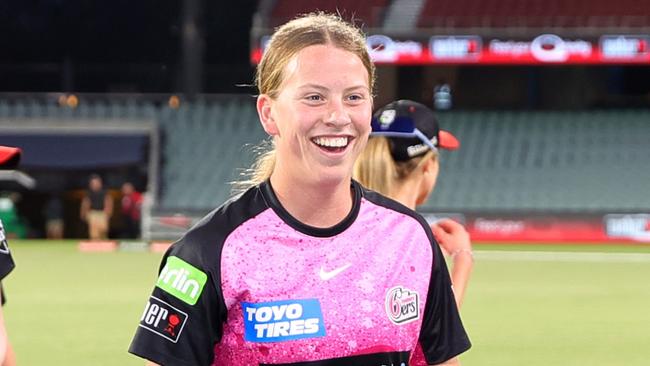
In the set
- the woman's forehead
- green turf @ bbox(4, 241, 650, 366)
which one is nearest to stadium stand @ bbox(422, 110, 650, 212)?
green turf @ bbox(4, 241, 650, 366)

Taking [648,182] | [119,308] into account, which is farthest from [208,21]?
[119,308]

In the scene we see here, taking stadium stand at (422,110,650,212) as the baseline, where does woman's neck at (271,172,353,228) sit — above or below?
below

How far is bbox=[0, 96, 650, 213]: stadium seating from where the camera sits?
32.4m

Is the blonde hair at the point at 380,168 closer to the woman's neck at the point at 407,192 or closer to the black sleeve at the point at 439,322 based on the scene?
the woman's neck at the point at 407,192

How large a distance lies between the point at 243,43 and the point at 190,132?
6.09 metres

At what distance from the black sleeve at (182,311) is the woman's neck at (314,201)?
269 mm

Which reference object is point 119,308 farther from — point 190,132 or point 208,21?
point 208,21

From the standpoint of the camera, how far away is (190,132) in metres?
34.8

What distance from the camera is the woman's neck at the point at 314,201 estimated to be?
3.24 meters

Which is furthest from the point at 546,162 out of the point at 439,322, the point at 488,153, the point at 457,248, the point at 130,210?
the point at 439,322

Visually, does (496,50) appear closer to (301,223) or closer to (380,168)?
(380,168)

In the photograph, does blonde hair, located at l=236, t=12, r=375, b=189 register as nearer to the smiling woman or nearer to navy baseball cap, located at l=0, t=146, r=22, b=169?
the smiling woman

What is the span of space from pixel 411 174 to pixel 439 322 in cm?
151

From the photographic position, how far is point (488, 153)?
34.5 meters
